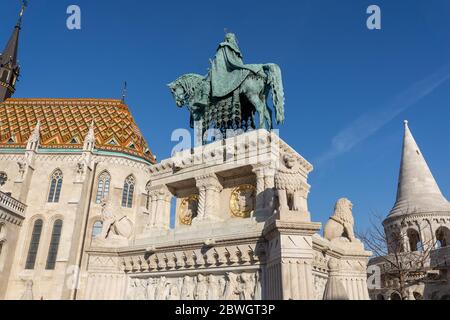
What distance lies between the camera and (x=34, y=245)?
27641 millimetres

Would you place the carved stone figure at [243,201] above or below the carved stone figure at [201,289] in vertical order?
above

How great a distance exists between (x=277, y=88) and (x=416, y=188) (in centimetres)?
2246

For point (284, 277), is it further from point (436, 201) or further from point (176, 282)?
point (436, 201)

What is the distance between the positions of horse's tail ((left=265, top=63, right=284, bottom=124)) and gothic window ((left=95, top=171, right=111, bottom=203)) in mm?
22484

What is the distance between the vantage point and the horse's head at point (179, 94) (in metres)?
12.7

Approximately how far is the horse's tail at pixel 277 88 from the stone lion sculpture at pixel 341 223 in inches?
128

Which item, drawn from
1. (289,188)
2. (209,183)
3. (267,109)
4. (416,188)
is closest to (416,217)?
(416,188)

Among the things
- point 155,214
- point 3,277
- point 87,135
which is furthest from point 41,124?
point 155,214

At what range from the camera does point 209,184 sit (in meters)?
10.4

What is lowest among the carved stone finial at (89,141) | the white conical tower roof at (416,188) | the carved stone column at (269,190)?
the carved stone column at (269,190)

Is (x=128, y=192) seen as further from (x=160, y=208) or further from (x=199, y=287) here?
(x=199, y=287)

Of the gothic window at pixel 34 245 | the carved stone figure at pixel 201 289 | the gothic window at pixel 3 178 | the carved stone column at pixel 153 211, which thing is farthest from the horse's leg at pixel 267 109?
the gothic window at pixel 3 178

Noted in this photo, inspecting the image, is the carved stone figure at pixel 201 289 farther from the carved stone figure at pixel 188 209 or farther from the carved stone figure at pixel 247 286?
the carved stone figure at pixel 188 209

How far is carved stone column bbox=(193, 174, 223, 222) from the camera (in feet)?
33.0
